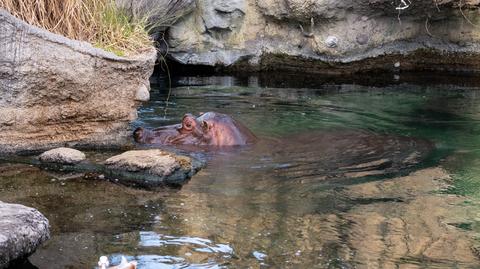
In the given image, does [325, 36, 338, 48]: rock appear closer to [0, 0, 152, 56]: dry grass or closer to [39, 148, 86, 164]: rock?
[0, 0, 152, 56]: dry grass

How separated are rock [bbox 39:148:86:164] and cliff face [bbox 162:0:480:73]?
5476 millimetres

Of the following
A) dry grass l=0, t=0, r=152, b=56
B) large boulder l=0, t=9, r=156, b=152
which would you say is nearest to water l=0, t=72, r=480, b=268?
large boulder l=0, t=9, r=156, b=152

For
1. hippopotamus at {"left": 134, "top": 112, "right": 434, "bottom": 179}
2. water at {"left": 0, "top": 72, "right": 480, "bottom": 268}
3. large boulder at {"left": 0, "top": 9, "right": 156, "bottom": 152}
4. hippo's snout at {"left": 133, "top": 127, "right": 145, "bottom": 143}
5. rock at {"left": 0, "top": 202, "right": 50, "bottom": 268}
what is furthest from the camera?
hippo's snout at {"left": 133, "top": 127, "right": 145, "bottom": 143}

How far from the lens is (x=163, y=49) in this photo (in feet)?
35.8

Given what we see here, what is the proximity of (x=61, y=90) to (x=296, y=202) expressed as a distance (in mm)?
2219

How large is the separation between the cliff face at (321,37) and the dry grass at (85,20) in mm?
4261

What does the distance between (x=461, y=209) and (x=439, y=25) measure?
265 inches

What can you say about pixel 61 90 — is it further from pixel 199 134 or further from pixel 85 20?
pixel 199 134

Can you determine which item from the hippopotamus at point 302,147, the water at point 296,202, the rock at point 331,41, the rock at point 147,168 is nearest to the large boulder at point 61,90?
the hippopotamus at point 302,147

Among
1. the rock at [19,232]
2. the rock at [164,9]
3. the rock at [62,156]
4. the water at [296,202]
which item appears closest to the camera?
the rock at [19,232]

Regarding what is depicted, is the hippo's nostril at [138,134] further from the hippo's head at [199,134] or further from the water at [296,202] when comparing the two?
the water at [296,202]

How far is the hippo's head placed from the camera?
643 centimetres

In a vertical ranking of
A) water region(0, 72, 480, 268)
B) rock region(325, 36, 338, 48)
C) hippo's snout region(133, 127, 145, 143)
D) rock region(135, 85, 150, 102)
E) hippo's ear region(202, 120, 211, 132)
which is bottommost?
water region(0, 72, 480, 268)

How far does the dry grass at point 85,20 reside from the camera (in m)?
6.05
